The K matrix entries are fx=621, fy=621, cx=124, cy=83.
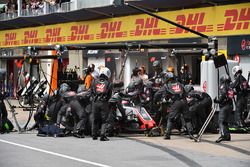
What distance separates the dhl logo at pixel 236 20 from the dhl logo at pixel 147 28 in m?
4.17

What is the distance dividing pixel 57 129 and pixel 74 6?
1898 centimetres

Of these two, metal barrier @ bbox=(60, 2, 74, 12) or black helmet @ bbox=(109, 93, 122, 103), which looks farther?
metal barrier @ bbox=(60, 2, 74, 12)

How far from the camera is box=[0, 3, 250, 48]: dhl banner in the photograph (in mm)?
24438

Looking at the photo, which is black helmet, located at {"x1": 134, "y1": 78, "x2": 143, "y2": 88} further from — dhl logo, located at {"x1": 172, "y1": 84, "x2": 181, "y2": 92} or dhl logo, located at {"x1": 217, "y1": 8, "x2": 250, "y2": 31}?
dhl logo, located at {"x1": 217, "y1": 8, "x2": 250, "y2": 31}

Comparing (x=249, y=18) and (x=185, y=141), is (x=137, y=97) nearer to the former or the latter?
(x=185, y=141)

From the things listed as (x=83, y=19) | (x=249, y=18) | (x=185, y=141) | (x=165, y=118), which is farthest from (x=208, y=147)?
(x=83, y=19)

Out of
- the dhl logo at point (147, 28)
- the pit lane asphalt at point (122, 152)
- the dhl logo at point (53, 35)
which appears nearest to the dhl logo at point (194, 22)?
the dhl logo at point (147, 28)

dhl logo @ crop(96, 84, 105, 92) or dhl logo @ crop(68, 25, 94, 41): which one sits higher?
dhl logo @ crop(68, 25, 94, 41)

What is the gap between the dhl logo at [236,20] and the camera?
2367cm

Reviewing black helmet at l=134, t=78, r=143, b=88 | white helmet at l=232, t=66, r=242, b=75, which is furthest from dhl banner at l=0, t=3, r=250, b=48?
black helmet at l=134, t=78, r=143, b=88

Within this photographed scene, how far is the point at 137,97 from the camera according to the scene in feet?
56.3

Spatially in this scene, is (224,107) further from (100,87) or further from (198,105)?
(100,87)

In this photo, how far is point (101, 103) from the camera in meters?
15.5

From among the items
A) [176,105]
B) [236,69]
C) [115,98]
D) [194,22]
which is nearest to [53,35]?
[194,22]
